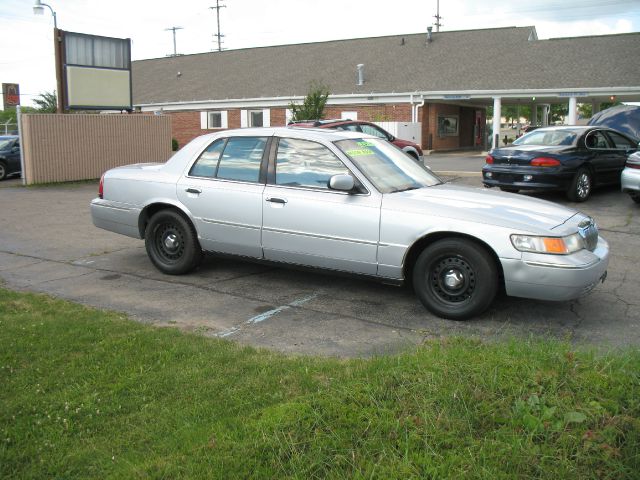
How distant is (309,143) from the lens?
643cm

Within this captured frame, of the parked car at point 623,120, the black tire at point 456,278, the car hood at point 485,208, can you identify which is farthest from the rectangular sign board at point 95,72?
the black tire at point 456,278

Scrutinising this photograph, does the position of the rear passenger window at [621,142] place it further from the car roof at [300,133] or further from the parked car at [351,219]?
the car roof at [300,133]

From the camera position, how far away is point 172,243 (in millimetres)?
7156

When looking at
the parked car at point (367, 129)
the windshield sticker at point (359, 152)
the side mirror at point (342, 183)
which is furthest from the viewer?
the parked car at point (367, 129)

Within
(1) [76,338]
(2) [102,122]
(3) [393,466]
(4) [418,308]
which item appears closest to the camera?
(3) [393,466]

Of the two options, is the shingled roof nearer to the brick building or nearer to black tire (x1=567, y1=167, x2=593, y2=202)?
the brick building

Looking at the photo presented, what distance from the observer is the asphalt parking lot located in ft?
17.3

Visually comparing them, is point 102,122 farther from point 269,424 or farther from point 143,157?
point 269,424

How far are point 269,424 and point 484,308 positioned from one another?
8.89ft

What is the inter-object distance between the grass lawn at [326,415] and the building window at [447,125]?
31.7 m

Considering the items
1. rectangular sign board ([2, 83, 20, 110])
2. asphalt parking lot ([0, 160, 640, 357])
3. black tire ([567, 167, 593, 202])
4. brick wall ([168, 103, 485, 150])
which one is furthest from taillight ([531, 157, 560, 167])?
brick wall ([168, 103, 485, 150])

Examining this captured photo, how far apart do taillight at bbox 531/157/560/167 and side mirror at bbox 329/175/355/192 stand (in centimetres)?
760

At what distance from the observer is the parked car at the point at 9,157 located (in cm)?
1991

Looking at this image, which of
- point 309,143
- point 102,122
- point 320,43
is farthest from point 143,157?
point 320,43
